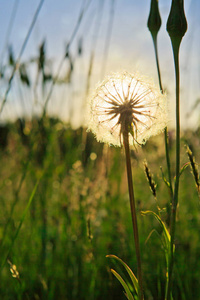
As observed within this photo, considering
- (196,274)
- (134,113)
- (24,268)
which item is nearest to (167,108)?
(134,113)

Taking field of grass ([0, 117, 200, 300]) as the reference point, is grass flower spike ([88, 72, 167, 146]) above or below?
above

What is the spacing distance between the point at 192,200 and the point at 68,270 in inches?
50.5

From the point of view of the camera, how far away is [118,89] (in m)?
0.78

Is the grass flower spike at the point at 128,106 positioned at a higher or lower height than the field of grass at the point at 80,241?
higher

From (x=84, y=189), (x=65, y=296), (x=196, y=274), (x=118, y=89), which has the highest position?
(x=118, y=89)

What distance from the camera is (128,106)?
75 cm

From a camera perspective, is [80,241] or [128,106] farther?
[80,241]

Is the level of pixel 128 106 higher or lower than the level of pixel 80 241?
higher

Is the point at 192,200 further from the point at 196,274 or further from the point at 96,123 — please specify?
the point at 96,123

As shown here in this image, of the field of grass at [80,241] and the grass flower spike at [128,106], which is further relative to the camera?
the field of grass at [80,241]

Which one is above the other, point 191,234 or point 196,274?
point 191,234

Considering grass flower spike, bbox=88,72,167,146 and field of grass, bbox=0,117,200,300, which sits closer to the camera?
grass flower spike, bbox=88,72,167,146

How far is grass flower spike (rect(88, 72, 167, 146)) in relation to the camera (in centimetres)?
76

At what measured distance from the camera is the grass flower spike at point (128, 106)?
2.48 feet
